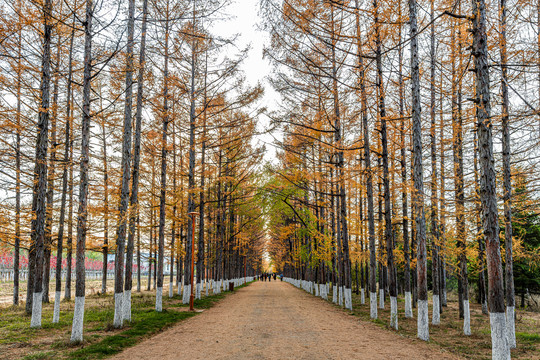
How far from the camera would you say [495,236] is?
568 centimetres

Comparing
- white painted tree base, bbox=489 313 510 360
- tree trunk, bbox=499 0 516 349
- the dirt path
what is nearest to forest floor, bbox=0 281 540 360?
the dirt path

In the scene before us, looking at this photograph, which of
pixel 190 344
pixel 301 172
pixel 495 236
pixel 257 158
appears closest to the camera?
pixel 495 236

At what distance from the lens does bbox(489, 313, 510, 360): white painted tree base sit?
5402mm

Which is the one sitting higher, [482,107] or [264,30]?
[264,30]

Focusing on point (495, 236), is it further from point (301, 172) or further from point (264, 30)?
point (301, 172)

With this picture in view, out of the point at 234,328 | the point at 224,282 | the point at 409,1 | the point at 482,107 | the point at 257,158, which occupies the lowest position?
the point at 224,282

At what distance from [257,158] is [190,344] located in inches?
699

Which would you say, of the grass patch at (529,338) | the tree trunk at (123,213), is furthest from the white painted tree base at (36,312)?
the grass patch at (529,338)

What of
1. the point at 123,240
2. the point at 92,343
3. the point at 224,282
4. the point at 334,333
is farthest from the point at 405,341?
the point at 224,282

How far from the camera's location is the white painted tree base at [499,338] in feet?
17.7

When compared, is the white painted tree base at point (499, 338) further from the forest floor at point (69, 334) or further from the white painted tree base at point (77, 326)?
the white painted tree base at point (77, 326)

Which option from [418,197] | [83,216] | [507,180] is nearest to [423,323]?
[418,197]

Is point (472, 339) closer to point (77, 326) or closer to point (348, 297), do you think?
point (348, 297)

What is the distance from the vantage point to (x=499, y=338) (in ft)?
17.9
